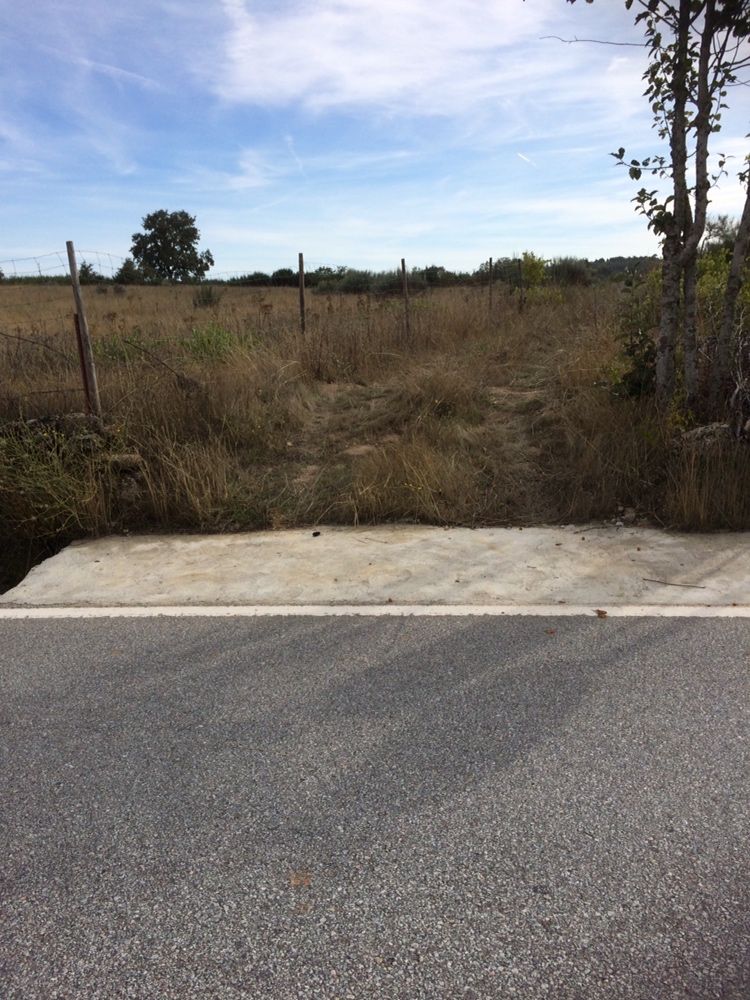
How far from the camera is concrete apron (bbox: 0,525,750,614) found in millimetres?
4000

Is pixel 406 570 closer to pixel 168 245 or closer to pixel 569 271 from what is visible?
pixel 569 271

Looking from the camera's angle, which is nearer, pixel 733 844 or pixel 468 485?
pixel 733 844

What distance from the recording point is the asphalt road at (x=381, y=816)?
1.77 m

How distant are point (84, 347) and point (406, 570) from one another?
12.8 feet

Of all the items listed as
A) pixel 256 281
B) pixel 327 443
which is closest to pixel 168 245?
pixel 256 281

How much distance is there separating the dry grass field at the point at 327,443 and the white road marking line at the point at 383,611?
1.43 m

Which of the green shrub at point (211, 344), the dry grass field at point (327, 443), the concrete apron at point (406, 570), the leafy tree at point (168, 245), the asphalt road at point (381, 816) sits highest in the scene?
the leafy tree at point (168, 245)

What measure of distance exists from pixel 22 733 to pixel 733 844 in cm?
264

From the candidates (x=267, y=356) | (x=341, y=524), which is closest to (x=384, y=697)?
(x=341, y=524)

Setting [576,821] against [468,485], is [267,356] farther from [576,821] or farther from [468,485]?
[576,821]

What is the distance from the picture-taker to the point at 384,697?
2971mm

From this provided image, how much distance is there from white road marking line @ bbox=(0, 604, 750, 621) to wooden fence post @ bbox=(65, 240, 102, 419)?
9.44ft

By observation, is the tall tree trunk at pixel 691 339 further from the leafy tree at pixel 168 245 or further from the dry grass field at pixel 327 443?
the leafy tree at pixel 168 245

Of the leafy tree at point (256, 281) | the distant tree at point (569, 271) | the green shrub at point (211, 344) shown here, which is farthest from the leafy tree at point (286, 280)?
the green shrub at point (211, 344)
